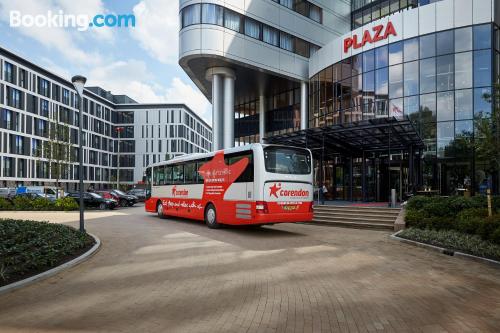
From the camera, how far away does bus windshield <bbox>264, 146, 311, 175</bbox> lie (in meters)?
13.7

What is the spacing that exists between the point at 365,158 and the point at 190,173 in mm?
Result: 12885

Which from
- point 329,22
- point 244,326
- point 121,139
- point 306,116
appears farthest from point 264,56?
point 121,139

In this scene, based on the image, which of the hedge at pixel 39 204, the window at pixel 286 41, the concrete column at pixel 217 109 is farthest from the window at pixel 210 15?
the hedge at pixel 39 204

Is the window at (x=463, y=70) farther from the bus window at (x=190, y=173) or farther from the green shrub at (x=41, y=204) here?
the green shrub at (x=41, y=204)

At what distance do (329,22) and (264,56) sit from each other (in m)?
9.94

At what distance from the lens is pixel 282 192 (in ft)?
45.1

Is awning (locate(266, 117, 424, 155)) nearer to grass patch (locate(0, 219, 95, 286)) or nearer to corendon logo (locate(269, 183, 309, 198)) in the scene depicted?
corendon logo (locate(269, 183, 309, 198))

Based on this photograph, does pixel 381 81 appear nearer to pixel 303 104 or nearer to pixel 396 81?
pixel 396 81

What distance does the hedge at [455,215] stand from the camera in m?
10.4

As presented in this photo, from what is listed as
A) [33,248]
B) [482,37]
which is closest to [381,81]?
[482,37]

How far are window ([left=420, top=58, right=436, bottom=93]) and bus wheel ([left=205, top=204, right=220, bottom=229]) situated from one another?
54.5 feet

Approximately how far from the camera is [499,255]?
29.8 ft

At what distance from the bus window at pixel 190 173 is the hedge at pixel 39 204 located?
1215 cm

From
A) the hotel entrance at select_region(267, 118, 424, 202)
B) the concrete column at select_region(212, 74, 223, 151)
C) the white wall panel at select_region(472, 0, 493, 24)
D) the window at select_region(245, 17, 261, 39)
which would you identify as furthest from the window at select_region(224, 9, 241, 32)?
the white wall panel at select_region(472, 0, 493, 24)
